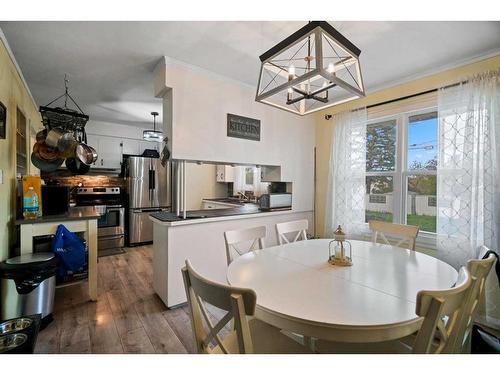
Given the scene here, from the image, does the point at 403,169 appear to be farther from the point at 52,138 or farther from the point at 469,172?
the point at 52,138

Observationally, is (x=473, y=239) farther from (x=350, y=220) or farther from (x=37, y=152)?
(x=37, y=152)

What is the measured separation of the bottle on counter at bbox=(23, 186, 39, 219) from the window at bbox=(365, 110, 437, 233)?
11.9 ft

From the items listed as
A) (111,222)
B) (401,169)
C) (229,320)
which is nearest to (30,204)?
(111,222)

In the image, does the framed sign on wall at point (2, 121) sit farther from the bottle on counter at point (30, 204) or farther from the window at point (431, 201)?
the window at point (431, 201)

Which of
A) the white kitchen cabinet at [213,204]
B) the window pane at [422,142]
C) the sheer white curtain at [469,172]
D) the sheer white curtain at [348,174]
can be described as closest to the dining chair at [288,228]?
the sheer white curtain at [348,174]

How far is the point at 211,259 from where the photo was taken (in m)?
2.48

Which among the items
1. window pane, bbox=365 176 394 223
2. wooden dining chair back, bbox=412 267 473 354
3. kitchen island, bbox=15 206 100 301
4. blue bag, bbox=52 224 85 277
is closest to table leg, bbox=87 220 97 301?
kitchen island, bbox=15 206 100 301

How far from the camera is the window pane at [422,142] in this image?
252 cm

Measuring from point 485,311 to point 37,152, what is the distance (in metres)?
4.71

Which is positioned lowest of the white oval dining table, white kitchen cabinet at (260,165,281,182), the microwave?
the white oval dining table

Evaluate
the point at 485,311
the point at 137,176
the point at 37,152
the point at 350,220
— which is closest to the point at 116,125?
the point at 137,176

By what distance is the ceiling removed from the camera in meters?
1.82

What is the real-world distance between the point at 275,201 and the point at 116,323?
2.10m

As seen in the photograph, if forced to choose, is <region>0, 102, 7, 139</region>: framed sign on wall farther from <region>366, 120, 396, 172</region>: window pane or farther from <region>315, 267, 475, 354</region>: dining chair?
<region>366, 120, 396, 172</region>: window pane
